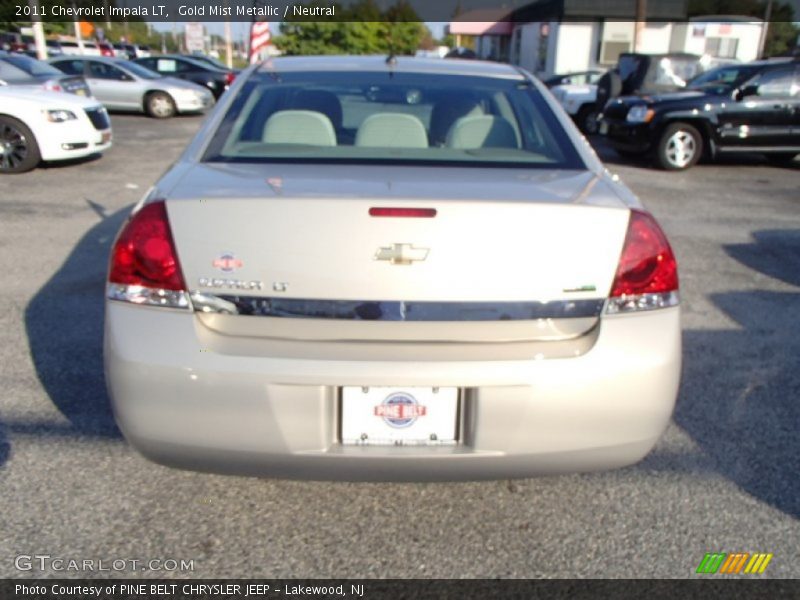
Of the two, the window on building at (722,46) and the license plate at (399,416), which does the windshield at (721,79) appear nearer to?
the license plate at (399,416)

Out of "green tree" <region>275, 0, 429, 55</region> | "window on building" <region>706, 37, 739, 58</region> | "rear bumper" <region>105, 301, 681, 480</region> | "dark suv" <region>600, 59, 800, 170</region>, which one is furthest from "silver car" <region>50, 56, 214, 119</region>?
"window on building" <region>706, 37, 739, 58</region>

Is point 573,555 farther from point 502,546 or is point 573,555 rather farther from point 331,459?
point 331,459

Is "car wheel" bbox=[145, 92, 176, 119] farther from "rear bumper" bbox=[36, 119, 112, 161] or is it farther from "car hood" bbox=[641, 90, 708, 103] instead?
"car hood" bbox=[641, 90, 708, 103]

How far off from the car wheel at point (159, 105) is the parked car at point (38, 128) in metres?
7.77

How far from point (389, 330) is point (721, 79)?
1153 cm

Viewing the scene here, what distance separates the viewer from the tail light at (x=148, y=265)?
7.13ft

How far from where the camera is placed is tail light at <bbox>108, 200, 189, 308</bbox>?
2.17 meters

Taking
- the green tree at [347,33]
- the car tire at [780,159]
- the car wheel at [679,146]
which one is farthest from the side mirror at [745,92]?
the green tree at [347,33]

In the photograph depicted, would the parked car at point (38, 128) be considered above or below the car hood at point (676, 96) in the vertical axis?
below

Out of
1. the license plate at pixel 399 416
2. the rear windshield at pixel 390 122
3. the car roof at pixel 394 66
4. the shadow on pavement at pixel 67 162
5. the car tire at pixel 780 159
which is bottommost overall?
the car tire at pixel 780 159

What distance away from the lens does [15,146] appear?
30.6 feet

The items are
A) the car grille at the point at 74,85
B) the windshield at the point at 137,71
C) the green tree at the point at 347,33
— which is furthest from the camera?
the green tree at the point at 347,33

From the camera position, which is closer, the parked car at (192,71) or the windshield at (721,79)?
the windshield at (721,79)

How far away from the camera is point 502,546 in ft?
8.23
